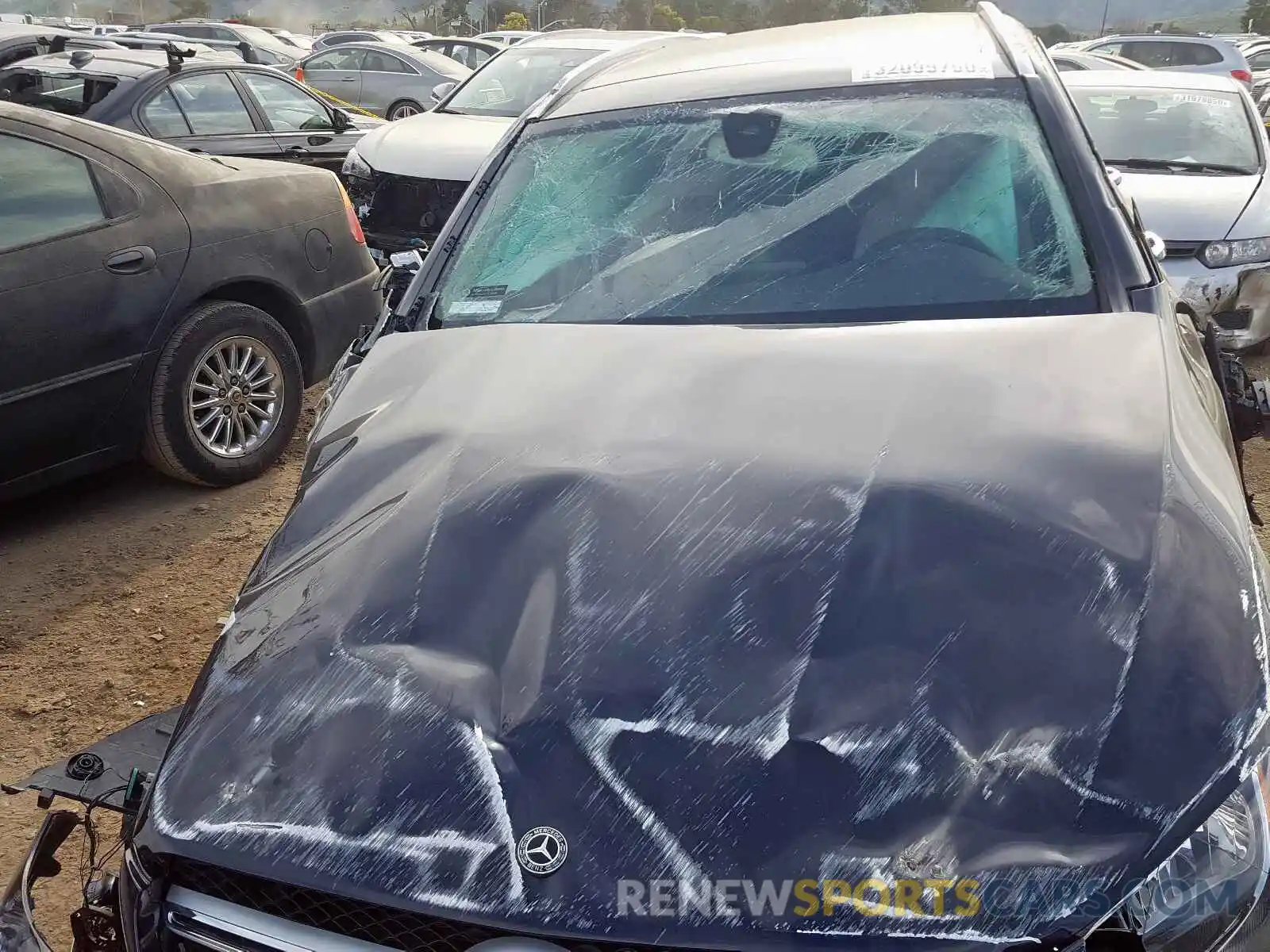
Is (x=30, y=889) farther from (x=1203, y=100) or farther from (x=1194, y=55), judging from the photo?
(x=1194, y=55)

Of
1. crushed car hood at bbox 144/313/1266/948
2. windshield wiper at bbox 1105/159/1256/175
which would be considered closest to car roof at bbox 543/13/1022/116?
crushed car hood at bbox 144/313/1266/948

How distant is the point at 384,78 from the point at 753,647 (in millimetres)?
18109

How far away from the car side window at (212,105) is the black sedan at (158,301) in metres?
2.56

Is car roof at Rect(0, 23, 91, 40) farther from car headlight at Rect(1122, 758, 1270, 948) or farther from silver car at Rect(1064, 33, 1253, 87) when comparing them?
silver car at Rect(1064, 33, 1253, 87)

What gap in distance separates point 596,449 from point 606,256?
2.93 feet

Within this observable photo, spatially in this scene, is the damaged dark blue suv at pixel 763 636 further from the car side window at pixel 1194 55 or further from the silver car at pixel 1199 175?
the car side window at pixel 1194 55

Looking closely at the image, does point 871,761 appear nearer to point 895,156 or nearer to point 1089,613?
point 1089,613

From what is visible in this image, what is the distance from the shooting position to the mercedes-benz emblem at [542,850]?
139 centimetres

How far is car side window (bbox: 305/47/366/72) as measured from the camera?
1852cm

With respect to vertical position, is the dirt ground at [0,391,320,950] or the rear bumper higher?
the rear bumper

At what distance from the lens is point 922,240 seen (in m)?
2.62

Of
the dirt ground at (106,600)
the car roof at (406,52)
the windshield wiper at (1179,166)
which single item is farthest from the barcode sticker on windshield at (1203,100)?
the car roof at (406,52)

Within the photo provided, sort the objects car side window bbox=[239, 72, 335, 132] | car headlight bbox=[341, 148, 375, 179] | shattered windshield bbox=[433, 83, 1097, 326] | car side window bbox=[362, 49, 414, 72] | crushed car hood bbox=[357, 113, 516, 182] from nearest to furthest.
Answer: shattered windshield bbox=[433, 83, 1097, 326], crushed car hood bbox=[357, 113, 516, 182], car headlight bbox=[341, 148, 375, 179], car side window bbox=[239, 72, 335, 132], car side window bbox=[362, 49, 414, 72]

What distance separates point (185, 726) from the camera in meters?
1.74
